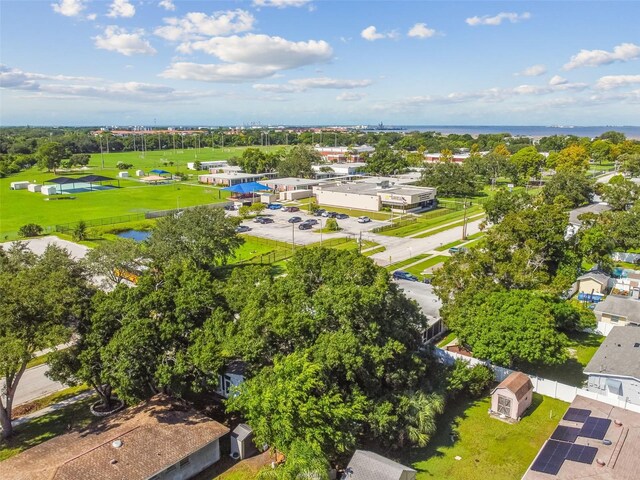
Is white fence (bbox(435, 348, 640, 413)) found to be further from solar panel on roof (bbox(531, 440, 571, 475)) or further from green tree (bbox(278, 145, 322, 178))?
green tree (bbox(278, 145, 322, 178))

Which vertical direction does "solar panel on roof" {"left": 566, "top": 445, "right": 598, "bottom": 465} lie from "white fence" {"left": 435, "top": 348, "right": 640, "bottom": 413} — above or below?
above

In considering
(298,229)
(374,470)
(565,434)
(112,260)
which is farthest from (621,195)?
(112,260)

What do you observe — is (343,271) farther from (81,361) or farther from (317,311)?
(81,361)

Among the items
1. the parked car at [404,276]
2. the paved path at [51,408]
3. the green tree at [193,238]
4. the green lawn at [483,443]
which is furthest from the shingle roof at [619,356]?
the green tree at [193,238]

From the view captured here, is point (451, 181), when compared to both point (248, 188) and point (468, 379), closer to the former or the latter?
point (248, 188)

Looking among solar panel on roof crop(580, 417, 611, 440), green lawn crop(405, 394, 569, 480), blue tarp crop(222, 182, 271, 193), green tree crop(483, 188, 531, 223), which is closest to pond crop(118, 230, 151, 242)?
blue tarp crop(222, 182, 271, 193)
